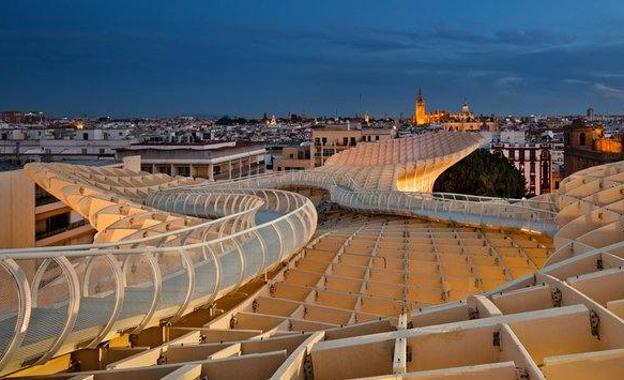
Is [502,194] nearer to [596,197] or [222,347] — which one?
[596,197]

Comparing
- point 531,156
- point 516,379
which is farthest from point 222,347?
point 531,156

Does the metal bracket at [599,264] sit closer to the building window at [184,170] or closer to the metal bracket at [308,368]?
the metal bracket at [308,368]

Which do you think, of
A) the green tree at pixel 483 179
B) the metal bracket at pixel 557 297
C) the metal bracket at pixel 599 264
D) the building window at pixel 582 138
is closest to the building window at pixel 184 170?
the green tree at pixel 483 179

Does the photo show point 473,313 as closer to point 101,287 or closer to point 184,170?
point 101,287

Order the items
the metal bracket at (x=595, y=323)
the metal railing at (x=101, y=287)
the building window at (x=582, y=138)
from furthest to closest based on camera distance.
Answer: the building window at (x=582, y=138), the metal bracket at (x=595, y=323), the metal railing at (x=101, y=287)

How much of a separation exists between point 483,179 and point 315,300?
47.6 metres

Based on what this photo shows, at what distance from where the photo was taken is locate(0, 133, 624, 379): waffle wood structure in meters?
7.61

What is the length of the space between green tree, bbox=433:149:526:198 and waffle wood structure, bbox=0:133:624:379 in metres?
36.5

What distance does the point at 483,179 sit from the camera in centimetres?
5959

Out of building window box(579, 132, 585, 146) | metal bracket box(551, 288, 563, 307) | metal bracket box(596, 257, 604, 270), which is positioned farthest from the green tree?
metal bracket box(551, 288, 563, 307)

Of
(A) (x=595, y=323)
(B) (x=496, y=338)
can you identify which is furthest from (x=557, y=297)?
(B) (x=496, y=338)

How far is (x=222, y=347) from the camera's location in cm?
911

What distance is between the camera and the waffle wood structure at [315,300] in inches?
300

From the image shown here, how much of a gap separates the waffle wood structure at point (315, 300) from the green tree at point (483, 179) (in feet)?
120
